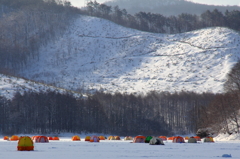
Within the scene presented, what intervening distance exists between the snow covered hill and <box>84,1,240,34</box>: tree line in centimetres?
1731

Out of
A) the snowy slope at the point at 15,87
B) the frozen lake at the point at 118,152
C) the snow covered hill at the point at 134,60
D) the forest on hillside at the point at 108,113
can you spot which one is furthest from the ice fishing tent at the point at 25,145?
the snow covered hill at the point at 134,60

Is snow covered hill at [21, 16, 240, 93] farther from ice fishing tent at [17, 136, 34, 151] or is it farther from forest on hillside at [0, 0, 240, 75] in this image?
ice fishing tent at [17, 136, 34, 151]

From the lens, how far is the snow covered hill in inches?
4820

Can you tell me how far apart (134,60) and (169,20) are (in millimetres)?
52661

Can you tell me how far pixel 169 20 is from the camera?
604 ft

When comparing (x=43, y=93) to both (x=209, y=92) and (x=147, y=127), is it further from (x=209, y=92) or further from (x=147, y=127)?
(x=209, y=92)

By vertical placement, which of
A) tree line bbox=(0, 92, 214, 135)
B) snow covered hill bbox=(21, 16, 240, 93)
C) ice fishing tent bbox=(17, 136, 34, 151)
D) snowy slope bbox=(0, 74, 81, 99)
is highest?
snow covered hill bbox=(21, 16, 240, 93)

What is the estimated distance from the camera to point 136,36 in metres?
156

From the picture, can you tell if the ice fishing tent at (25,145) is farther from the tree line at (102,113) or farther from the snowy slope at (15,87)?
the snowy slope at (15,87)

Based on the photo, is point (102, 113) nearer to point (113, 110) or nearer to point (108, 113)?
point (108, 113)

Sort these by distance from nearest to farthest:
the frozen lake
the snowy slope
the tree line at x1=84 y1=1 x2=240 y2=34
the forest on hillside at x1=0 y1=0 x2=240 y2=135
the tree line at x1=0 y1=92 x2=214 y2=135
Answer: the frozen lake < the forest on hillside at x1=0 y1=0 x2=240 y2=135 < the tree line at x1=0 y1=92 x2=214 y2=135 < the snowy slope < the tree line at x1=84 y1=1 x2=240 y2=34

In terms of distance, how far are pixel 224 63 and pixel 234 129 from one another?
6650 centimetres

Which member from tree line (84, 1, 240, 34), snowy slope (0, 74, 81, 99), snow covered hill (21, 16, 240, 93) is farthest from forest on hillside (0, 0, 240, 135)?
tree line (84, 1, 240, 34)

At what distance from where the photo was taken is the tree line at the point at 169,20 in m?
170
